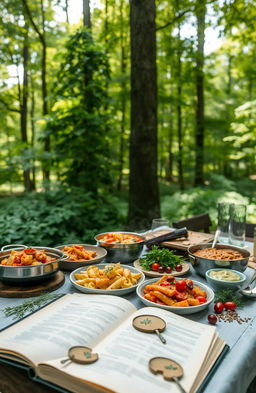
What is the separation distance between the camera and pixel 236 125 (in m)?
6.44

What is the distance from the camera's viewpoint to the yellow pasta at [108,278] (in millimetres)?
1562

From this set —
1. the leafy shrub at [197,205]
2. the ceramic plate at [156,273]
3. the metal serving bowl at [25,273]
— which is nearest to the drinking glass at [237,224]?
the ceramic plate at [156,273]

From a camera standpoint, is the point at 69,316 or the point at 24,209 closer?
the point at 69,316

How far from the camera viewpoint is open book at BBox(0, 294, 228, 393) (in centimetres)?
88

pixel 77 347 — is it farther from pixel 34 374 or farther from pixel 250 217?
pixel 250 217

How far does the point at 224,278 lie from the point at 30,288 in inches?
39.9

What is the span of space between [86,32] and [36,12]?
4792 millimetres

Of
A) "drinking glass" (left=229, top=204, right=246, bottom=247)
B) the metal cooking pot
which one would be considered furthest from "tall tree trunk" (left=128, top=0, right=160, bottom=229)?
the metal cooking pot

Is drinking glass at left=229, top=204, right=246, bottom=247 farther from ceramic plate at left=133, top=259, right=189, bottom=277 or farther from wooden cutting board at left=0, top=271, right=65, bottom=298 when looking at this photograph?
wooden cutting board at left=0, top=271, right=65, bottom=298

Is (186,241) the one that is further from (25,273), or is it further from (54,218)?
(54,218)

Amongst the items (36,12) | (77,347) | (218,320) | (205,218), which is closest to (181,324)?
(218,320)

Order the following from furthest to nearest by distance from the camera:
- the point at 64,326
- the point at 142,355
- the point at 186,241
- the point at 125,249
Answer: the point at 186,241 < the point at 125,249 < the point at 64,326 < the point at 142,355

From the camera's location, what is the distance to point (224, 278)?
1.64 m

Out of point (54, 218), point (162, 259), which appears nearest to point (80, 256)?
point (162, 259)
